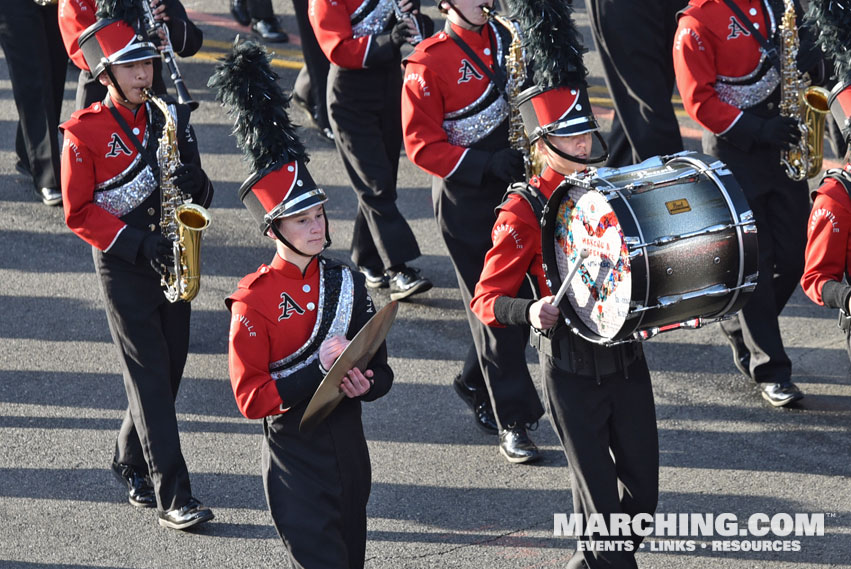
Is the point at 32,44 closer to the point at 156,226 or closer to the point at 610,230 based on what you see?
the point at 156,226

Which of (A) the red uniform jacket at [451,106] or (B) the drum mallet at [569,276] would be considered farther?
(A) the red uniform jacket at [451,106]

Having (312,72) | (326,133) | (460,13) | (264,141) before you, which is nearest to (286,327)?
(264,141)


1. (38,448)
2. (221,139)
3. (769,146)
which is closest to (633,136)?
(769,146)

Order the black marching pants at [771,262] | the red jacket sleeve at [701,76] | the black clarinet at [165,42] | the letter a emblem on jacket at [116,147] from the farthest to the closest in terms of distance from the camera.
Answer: the black clarinet at [165,42] → the black marching pants at [771,262] → the red jacket sleeve at [701,76] → the letter a emblem on jacket at [116,147]

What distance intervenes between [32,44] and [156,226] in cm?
329

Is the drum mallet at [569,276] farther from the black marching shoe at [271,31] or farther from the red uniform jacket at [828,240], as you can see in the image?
the black marching shoe at [271,31]

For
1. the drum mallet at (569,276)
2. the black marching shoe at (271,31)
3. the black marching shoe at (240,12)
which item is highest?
the drum mallet at (569,276)

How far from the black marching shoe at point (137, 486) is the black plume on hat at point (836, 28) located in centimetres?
375

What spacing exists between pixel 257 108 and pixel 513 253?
45.5 inches

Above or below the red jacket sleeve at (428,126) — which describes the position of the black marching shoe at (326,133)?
below

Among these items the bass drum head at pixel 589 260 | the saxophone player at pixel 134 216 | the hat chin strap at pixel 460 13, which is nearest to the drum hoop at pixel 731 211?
the bass drum head at pixel 589 260

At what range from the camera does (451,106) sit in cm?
716

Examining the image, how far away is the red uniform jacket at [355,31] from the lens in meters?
8.31

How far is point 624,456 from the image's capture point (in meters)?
5.66
